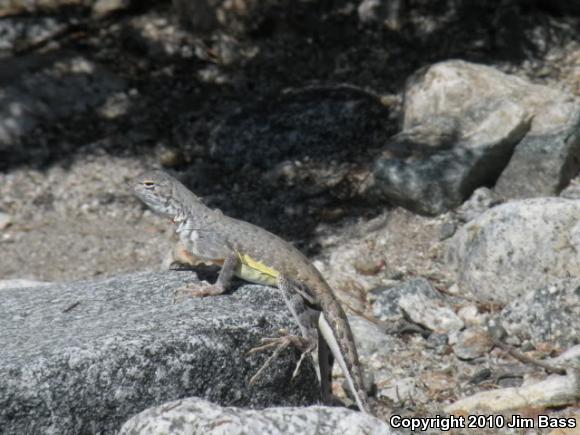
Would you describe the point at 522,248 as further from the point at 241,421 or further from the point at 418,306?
the point at 241,421

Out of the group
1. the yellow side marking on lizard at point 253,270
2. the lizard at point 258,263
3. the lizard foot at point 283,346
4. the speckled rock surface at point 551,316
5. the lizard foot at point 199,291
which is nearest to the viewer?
the lizard foot at point 283,346

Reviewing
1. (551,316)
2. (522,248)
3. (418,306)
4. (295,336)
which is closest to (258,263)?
(295,336)

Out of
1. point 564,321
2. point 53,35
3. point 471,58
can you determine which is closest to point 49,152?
point 53,35

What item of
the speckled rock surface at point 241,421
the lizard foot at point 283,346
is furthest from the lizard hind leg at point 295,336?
the speckled rock surface at point 241,421

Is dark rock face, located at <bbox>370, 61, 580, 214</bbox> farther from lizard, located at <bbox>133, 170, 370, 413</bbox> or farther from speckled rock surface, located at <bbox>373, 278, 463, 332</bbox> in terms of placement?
lizard, located at <bbox>133, 170, 370, 413</bbox>

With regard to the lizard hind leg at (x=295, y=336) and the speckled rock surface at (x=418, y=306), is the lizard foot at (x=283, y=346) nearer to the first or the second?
the lizard hind leg at (x=295, y=336)

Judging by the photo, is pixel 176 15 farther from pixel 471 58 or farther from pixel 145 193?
pixel 145 193
